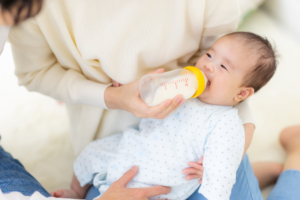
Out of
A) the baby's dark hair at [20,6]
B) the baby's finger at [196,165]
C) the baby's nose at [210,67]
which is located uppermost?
the baby's dark hair at [20,6]

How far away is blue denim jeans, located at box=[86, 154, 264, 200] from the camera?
1.00 meters

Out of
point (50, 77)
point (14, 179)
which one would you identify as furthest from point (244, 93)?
point (14, 179)

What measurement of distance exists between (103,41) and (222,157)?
1.74 ft

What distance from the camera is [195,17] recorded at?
96cm

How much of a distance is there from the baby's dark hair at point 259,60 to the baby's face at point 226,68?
0.06 feet

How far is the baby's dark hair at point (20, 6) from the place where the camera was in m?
0.50

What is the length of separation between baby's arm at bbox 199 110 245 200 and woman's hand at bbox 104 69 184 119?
171 mm

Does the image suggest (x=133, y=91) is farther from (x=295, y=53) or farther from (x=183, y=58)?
(x=295, y=53)

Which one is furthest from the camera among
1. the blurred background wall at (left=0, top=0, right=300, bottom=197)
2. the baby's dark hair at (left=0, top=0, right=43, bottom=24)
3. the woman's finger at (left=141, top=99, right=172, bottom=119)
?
the blurred background wall at (left=0, top=0, right=300, bottom=197)

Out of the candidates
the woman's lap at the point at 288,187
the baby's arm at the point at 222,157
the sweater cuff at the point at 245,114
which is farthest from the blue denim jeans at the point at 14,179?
the woman's lap at the point at 288,187

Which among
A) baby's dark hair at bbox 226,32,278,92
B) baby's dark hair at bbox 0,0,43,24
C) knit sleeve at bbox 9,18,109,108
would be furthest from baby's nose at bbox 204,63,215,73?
baby's dark hair at bbox 0,0,43,24

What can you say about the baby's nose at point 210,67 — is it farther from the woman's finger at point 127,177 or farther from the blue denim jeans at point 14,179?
the blue denim jeans at point 14,179

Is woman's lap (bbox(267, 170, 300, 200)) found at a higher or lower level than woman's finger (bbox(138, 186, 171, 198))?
lower

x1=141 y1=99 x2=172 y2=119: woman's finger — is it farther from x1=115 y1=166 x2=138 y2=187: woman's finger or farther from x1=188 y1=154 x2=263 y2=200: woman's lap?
x1=188 y1=154 x2=263 y2=200: woman's lap
